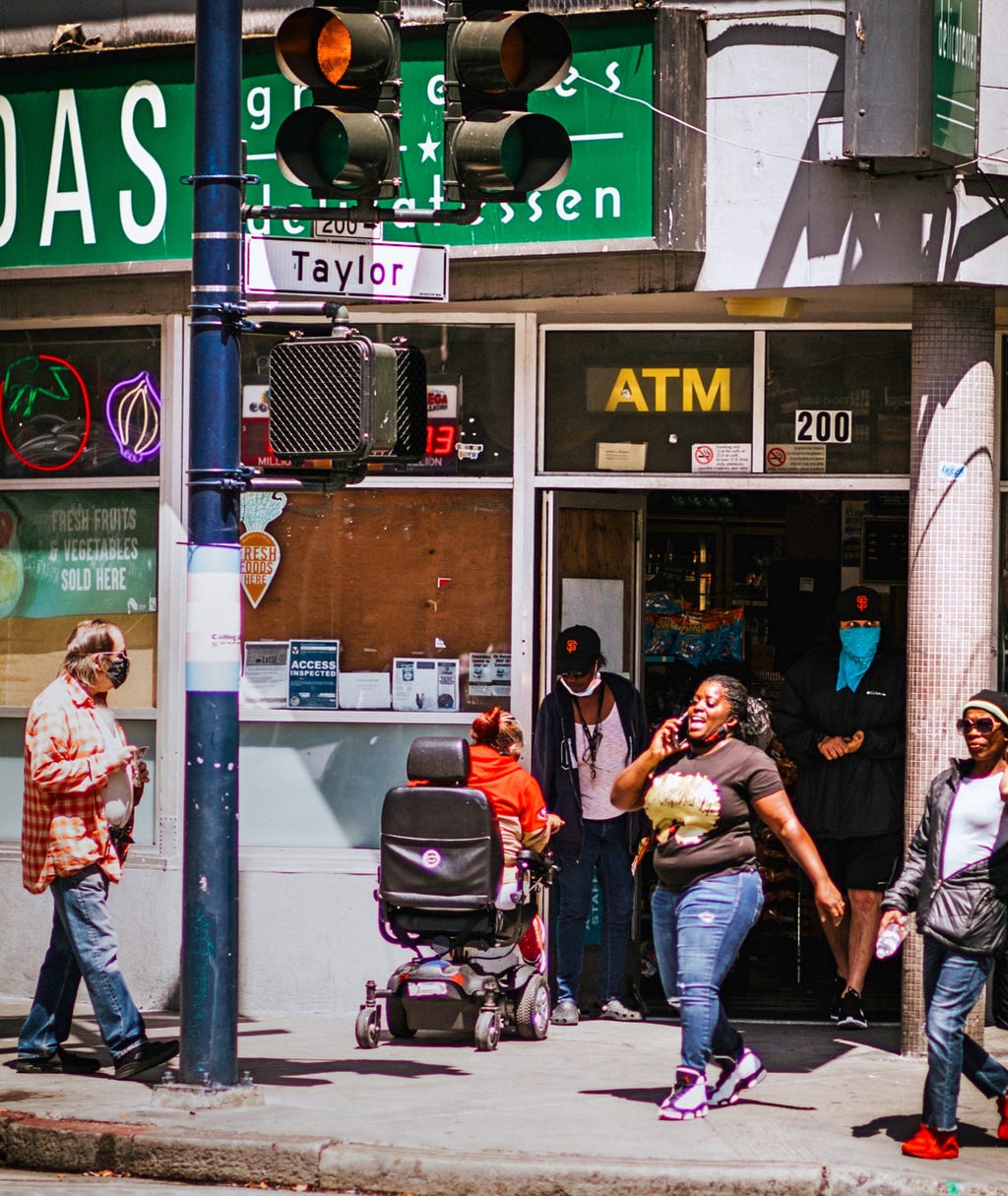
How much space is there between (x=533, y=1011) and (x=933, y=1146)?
260cm

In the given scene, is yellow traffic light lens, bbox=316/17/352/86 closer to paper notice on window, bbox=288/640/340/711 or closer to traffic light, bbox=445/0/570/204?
traffic light, bbox=445/0/570/204

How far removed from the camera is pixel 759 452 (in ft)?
32.5

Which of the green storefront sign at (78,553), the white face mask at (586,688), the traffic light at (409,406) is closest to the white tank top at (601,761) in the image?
the white face mask at (586,688)

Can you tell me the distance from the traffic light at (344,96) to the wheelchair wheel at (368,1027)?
385 centimetres

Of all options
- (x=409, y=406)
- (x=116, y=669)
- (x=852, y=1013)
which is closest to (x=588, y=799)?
(x=852, y=1013)

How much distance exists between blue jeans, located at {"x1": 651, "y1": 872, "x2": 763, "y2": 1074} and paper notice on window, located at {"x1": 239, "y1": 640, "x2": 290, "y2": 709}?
335cm

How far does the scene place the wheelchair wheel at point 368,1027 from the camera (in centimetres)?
866

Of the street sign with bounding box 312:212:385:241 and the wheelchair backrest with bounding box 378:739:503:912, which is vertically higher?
the street sign with bounding box 312:212:385:241

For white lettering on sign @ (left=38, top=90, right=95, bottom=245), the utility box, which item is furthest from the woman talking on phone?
white lettering on sign @ (left=38, top=90, right=95, bottom=245)

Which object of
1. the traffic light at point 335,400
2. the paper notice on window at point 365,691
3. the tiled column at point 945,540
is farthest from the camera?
the paper notice on window at point 365,691

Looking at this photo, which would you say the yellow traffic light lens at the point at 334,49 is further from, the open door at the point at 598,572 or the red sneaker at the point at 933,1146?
the red sneaker at the point at 933,1146

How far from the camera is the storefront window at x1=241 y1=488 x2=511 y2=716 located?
10.1 metres

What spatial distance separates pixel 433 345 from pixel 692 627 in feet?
8.81

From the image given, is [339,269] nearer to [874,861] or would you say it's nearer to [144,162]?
[144,162]
